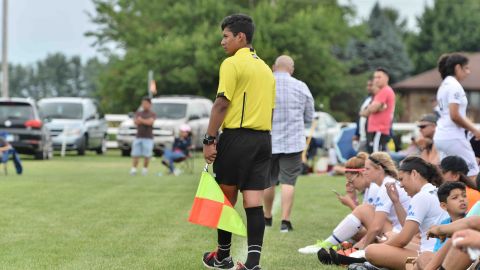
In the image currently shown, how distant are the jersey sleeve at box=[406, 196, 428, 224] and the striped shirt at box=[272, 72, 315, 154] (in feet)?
14.3

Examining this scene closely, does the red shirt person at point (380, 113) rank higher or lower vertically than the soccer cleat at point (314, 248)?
higher

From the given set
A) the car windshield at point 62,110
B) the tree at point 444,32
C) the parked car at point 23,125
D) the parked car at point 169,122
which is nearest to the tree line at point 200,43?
the parked car at point 169,122

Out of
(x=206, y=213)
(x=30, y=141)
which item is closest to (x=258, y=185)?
(x=206, y=213)

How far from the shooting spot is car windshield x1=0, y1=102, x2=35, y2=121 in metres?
29.8

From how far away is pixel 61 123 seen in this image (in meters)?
34.1

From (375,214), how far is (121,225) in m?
3.76

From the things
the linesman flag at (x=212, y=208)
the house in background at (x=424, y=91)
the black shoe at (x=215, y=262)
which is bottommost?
the house in background at (x=424, y=91)

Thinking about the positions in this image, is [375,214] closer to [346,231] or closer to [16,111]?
[346,231]

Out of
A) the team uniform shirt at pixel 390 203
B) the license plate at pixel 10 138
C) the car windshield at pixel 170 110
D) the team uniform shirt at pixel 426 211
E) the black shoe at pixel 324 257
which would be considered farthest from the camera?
the car windshield at pixel 170 110

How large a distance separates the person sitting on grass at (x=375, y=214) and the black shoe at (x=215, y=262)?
41.8 inches

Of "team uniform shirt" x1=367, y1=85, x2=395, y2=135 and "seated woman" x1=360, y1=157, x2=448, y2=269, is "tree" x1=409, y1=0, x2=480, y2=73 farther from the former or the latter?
"seated woman" x1=360, y1=157, x2=448, y2=269

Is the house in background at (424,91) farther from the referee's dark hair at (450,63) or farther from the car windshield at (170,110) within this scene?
the referee's dark hair at (450,63)

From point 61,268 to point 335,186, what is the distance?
12.9 metres

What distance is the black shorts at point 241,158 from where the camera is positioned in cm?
879
